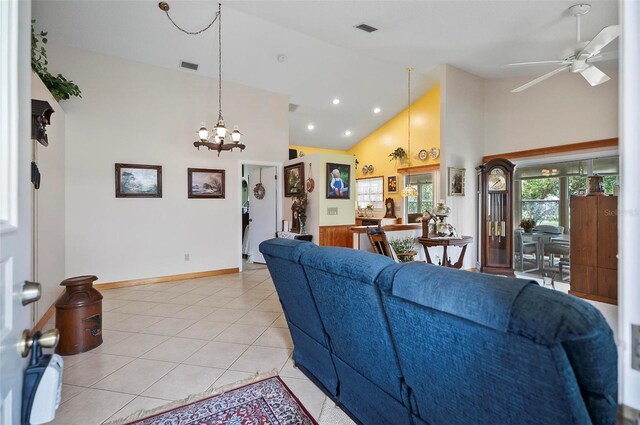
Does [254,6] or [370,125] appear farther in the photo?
[370,125]

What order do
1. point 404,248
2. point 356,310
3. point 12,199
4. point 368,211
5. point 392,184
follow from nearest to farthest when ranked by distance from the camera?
point 12,199
point 356,310
point 404,248
point 392,184
point 368,211

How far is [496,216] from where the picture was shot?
5.52 metres

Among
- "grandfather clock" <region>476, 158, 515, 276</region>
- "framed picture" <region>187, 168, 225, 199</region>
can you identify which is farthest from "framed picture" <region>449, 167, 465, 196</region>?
"framed picture" <region>187, 168, 225, 199</region>

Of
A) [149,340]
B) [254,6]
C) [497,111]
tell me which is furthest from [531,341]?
[497,111]

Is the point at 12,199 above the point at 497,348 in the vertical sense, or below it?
above

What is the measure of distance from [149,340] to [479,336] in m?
3.00

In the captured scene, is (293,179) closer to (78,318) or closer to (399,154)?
(399,154)

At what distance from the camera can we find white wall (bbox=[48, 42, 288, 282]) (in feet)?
14.5

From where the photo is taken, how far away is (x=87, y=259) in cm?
446

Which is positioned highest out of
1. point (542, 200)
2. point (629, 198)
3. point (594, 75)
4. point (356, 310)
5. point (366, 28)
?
point (366, 28)

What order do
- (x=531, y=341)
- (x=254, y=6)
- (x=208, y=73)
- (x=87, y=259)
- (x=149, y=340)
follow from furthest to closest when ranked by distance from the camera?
(x=208, y=73) → (x=87, y=259) → (x=254, y=6) → (x=149, y=340) → (x=531, y=341)

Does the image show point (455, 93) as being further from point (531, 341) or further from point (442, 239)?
point (531, 341)

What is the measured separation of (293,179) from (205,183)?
1675mm

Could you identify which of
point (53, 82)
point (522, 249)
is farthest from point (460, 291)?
point (522, 249)
